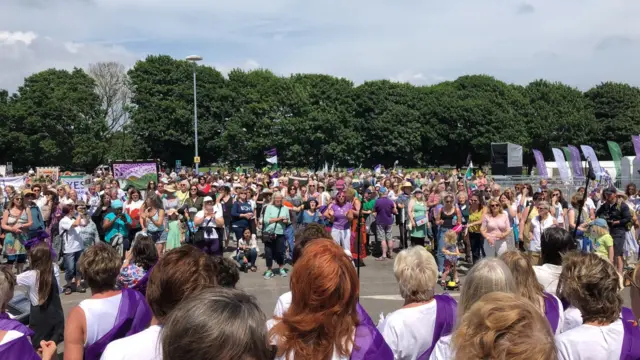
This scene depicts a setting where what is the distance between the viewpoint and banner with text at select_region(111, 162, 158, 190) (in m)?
18.1

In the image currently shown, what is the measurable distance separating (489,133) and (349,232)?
160 ft

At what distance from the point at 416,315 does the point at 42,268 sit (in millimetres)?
3591

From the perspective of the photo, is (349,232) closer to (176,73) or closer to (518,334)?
(518,334)

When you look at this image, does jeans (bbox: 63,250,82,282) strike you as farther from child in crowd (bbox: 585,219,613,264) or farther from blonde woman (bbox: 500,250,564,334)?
child in crowd (bbox: 585,219,613,264)

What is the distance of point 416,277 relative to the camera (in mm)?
3213

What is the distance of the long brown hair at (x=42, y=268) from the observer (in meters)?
4.85

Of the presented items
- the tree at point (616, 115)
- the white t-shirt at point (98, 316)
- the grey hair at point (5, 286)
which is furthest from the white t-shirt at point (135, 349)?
the tree at point (616, 115)

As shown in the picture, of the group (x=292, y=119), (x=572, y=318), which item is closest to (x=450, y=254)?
(x=572, y=318)

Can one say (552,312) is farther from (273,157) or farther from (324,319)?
(273,157)

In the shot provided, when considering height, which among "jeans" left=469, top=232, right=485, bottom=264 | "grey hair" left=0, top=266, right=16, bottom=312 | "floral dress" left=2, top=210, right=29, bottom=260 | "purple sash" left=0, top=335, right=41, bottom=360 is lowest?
"jeans" left=469, top=232, right=485, bottom=264

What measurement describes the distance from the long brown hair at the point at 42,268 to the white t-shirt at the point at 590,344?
4.34 meters

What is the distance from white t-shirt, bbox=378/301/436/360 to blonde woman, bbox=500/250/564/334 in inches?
25.0

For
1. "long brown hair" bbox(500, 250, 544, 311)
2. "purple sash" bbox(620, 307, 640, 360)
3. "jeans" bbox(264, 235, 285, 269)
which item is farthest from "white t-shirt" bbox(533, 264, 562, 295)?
"jeans" bbox(264, 235, 285, 269)

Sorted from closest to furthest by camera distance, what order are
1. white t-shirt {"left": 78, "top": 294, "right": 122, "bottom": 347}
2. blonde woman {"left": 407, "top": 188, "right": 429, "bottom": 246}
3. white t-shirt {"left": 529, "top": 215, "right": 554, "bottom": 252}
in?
white t-shirt {"left": 78, "top": 294, "right": 122, "bottom": 347}
white t-shirt {"left": 529, "top": 215, "right": 554, "bottom": 252}
blonde woman {"left": 407, "top": 188, "right": 429, "bottom": 246}
